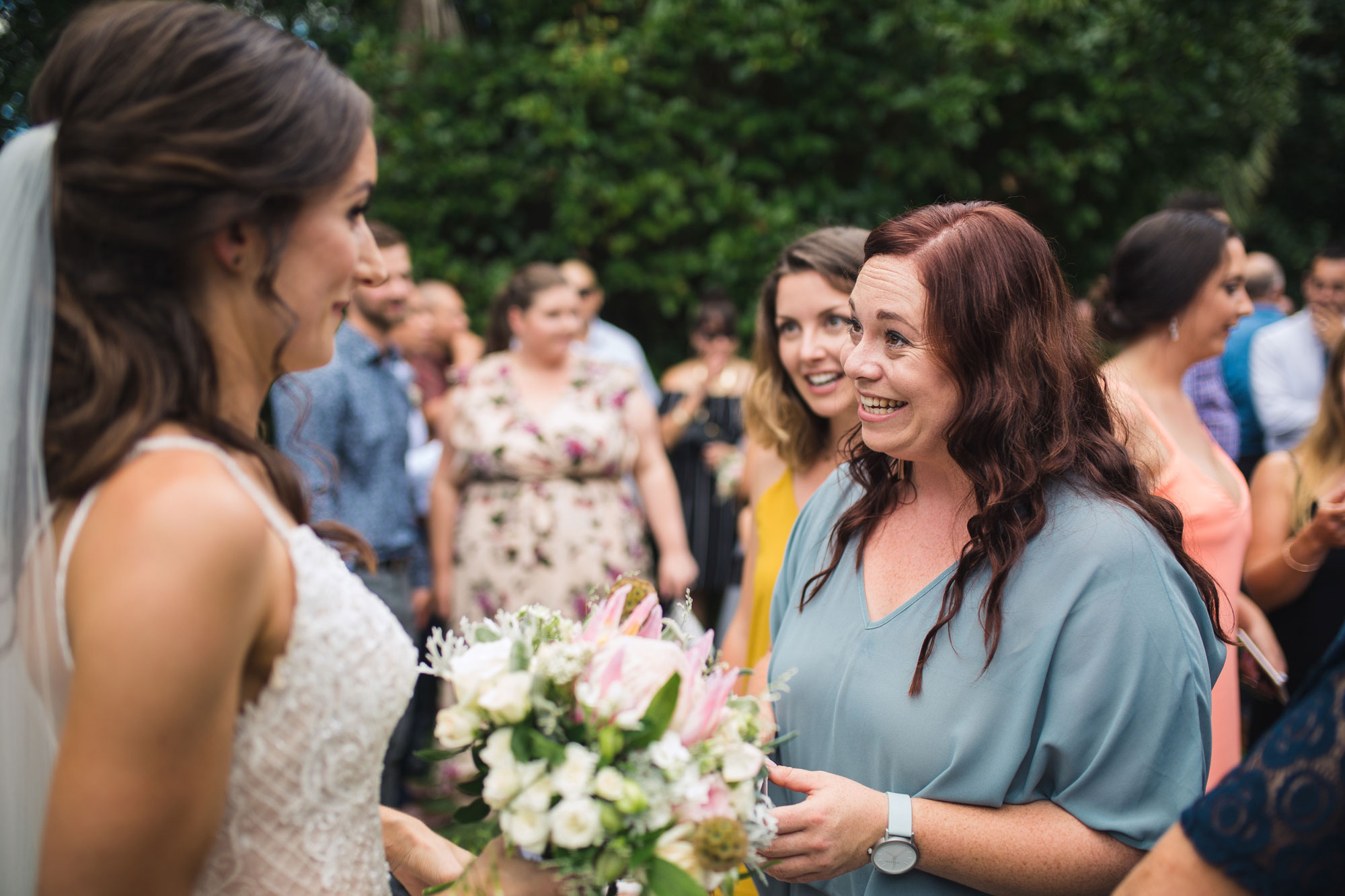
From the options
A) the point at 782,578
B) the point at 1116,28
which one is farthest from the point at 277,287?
the point at 1116,28

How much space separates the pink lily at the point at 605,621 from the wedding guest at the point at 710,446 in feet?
14.5

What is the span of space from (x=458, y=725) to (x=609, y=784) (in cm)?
26

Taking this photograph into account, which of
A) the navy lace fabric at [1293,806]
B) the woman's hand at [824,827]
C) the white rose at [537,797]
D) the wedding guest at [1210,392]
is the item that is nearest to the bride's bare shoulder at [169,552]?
the white rose at [537,797]

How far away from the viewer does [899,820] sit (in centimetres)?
174

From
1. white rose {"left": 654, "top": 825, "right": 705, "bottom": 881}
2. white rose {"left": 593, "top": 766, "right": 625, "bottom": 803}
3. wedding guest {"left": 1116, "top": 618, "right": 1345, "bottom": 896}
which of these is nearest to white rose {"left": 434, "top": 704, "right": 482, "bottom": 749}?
white rose {"left": 593, "top": 766, "right": 625, "bottom": 803}

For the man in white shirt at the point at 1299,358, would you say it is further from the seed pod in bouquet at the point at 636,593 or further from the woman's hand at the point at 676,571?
the seed pod in bouquet at the point at 636,593

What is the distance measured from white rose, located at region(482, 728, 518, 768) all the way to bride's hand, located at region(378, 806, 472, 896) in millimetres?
394

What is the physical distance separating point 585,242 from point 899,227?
20.3 ft

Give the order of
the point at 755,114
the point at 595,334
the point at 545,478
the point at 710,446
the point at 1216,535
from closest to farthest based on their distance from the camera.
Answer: the point at 1216,535 < the point at 545,478 < the point at 710,446 < the point at 595,334 < the point at 755,114

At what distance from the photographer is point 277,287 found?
1.40 metres

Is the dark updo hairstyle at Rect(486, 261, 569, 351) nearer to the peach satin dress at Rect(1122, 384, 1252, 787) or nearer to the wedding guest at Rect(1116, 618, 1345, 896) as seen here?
the peach satin dress at Rect(1122, 384, 1252, 787)

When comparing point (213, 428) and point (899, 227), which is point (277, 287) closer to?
point (213, 428)

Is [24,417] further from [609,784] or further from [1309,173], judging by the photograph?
[1309,173]

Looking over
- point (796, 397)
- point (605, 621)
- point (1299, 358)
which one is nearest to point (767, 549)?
point (796, 397)
